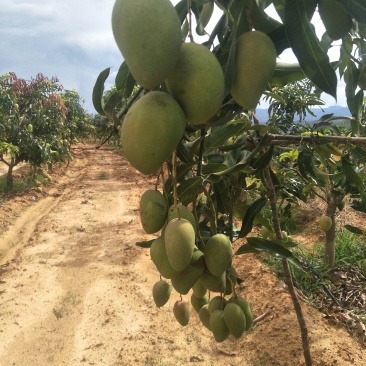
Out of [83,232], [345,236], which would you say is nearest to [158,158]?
[345,236]

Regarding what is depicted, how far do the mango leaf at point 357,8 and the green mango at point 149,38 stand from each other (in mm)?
259

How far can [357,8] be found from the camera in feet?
1.87

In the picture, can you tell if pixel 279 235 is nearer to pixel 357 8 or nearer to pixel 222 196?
pixel 222 196

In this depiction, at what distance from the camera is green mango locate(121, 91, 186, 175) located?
0.54 meters

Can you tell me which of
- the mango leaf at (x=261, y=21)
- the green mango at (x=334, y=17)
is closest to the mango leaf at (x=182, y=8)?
the mango leaf at (x=261, y=21)

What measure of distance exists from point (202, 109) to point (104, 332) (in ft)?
10.7

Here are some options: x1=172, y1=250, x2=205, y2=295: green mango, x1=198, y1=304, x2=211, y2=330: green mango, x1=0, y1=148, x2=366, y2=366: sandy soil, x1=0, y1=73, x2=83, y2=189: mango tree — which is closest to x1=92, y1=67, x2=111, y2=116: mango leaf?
x1=172, y1=250, x2=205, y2=295: green mango

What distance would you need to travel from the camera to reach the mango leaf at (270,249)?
3.74 feet

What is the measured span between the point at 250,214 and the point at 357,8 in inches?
31.2

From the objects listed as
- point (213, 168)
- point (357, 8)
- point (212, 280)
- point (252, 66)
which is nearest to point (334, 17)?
point (357, 8)

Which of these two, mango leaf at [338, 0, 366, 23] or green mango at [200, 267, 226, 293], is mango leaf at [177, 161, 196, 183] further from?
mango leaf at [338, 0, 366, 23]

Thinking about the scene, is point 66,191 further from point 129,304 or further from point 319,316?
point 319,316

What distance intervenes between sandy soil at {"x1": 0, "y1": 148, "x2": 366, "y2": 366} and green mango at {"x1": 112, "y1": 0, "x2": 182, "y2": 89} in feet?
8.94

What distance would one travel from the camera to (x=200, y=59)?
1.81ft
